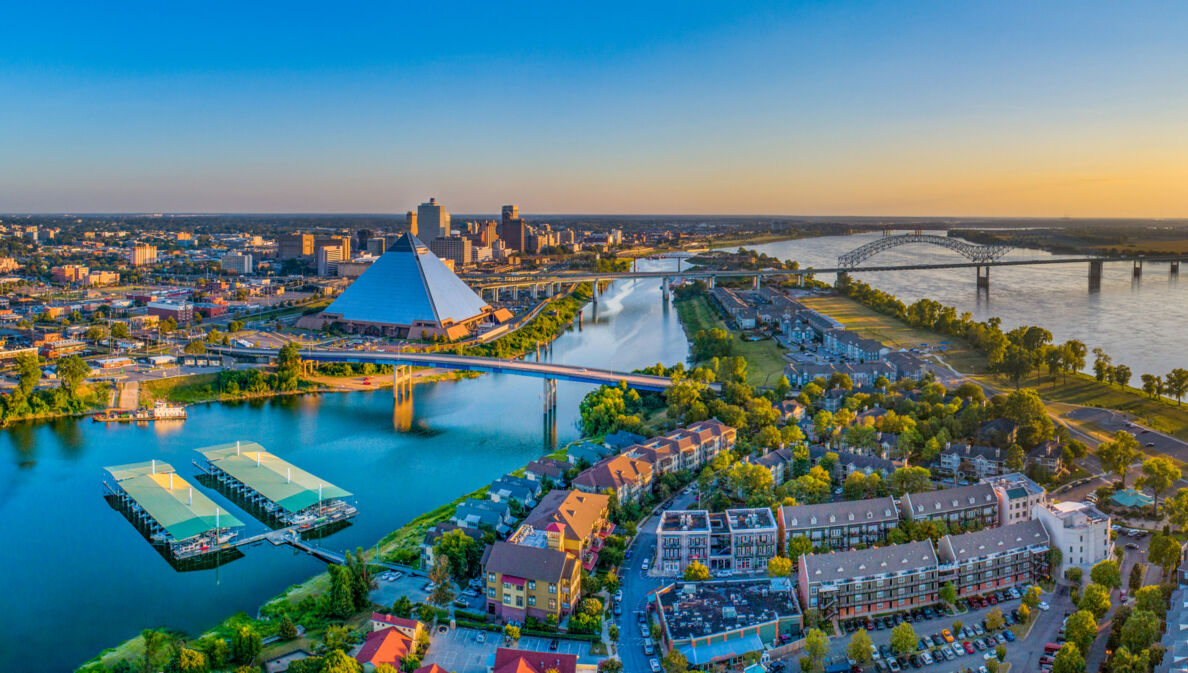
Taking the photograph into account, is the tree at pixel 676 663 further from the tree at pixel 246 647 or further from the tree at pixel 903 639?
the tree at pixel 246 647

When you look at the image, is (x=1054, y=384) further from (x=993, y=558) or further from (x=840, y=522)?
(x=840, y=522)

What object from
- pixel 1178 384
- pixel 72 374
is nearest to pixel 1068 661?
pixel 1178 384

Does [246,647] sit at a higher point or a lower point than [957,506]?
lower

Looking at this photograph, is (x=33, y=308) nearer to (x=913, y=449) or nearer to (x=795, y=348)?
(x=795, y=348)

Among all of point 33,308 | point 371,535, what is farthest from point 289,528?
point 33,308

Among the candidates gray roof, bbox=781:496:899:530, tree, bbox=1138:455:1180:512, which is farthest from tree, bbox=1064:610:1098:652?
tree, bbox=1138:455:1180:512

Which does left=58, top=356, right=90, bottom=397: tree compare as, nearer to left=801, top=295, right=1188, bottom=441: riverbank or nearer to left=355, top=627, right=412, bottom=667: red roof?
left=355, top=627, right=412, bottom=667: red roof
